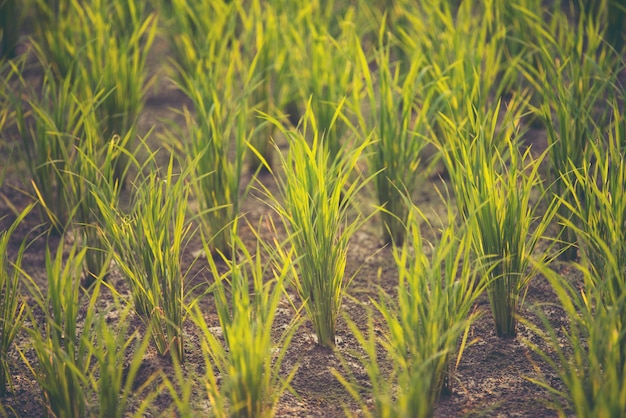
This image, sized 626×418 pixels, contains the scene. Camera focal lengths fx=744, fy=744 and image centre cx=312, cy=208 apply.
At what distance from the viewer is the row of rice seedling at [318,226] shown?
1399 mm

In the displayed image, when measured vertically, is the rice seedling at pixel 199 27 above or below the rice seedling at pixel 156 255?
above

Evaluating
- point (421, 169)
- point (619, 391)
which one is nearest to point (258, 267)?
point (619, 391)

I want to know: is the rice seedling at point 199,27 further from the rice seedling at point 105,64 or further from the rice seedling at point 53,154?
the rice seedling at point 53,154

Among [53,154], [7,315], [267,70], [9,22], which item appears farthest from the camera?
[9,22]

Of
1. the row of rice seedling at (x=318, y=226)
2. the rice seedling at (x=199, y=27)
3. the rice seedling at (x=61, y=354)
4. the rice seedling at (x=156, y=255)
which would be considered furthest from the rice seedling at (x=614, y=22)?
the rice seedling at (x=61, y=354)

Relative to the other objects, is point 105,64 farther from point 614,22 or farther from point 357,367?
point 614,22

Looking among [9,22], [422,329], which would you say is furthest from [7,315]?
[9,22]

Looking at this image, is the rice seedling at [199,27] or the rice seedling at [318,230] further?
the rice seedling at [199,27]

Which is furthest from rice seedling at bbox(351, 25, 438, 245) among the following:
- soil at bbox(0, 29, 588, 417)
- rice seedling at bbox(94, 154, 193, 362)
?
rice seedling at bbox(94, 154, 193, 362)

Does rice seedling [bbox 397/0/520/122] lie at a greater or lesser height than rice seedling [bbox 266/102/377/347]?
greater

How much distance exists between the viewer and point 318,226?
5.39 feet

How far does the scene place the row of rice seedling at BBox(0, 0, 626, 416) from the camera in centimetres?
140

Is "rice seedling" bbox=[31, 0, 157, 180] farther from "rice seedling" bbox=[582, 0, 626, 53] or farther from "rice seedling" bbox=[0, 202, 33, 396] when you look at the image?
"rice seedling" bbox=[582, 0, 626, 53]

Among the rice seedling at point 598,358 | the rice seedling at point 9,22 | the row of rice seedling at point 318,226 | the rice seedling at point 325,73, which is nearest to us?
the rice seedling at point 598,358
